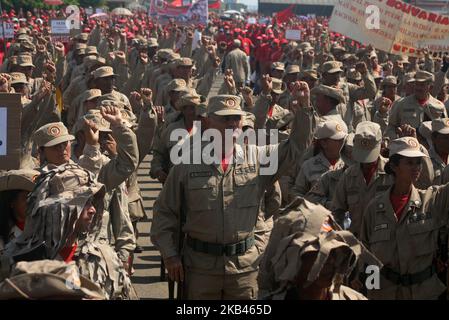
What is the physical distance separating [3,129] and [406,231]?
2773 millimetres

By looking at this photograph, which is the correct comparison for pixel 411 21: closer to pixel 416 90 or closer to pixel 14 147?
pixel 416 90

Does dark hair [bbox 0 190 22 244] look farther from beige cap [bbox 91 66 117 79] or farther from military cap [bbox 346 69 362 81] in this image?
military cap [bbox 346 69 362 81]

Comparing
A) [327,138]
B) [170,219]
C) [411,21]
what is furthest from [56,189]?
[411,21]

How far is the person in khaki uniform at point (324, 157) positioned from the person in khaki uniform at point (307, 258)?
11.5ft

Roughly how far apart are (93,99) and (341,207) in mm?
4207

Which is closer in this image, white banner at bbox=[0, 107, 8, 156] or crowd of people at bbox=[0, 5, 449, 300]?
crowd of people at bbox=[0, 5, 449, 300]

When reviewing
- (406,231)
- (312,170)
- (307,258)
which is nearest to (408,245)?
(406,231)

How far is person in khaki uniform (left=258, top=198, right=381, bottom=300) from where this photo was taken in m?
4.96

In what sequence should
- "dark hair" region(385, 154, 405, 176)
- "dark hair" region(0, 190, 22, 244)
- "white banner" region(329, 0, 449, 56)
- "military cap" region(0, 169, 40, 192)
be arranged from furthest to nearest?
"white banner" region(329, 0, 449, 56)
"dark hair" region(385, 154, 405, 176)
"military cap" region(0, 169, 40, 192)
"dark hair" region(0, 190, 22, 244)

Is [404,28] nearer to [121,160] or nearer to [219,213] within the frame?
[121,160]

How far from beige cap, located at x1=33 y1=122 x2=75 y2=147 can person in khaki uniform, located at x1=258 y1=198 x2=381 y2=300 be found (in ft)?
8.83

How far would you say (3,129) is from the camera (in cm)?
742

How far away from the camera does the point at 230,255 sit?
23.9 feet

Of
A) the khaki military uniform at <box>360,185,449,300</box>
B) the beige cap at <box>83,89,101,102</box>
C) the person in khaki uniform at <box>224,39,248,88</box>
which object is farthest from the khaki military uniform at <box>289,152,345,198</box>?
the person in khaki uniform at <box>224,39,248,88</box>
